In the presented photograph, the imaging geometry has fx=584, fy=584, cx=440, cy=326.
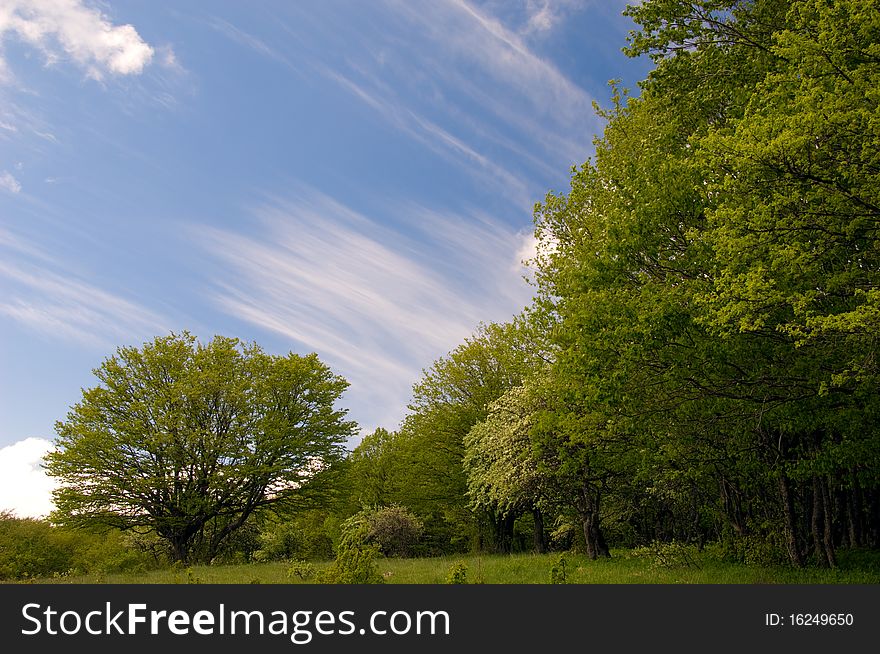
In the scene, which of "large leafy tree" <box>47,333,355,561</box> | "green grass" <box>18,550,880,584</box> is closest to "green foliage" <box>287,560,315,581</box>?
"green grass" <box>18,550,880,584</box>

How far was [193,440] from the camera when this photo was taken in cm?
3850

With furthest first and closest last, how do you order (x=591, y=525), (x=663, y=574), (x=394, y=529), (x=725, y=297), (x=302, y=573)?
(x=394, y=529), (x=591, y=525), (x=663, y=574), (x=302, y=573), (x=725, y=297)

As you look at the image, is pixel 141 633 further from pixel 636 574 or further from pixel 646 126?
pixel 646 126

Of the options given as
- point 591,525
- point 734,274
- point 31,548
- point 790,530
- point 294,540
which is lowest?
point 294,540

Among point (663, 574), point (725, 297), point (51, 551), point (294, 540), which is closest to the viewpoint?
point (725, 297)

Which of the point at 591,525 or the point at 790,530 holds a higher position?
the point at 790,530

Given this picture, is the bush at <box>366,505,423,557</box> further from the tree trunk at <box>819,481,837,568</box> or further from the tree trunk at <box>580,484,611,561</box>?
the tree trunk at <box>819,481,837,568</box>

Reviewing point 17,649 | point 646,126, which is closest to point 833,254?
point 646,126

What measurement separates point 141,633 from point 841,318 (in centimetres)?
1306

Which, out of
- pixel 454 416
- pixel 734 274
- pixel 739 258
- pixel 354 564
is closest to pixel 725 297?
pixel 739 258

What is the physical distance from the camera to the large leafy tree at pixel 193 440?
37625mm

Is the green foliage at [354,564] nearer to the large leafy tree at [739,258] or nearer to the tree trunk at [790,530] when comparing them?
the large leafy tree at [739,258]

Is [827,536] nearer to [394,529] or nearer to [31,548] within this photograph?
[394,529]

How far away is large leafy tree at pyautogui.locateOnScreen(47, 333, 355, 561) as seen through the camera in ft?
123
